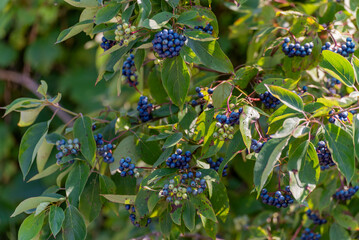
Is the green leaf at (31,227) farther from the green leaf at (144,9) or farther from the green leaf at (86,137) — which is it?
the green leaf at (144,9)

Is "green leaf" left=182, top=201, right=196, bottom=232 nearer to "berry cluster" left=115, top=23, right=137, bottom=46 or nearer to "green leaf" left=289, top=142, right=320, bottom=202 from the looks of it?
"green leaf" left=289, top=142, right=320, bottom=202

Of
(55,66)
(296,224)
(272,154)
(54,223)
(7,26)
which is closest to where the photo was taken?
(272,154)

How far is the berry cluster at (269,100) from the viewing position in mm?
1199

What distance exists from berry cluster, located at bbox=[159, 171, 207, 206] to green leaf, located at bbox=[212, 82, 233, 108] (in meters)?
0.19

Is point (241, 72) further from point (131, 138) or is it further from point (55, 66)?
point (55, 66)

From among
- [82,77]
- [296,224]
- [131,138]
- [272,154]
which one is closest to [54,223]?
[131,138]

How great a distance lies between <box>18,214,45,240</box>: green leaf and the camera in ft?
3.59

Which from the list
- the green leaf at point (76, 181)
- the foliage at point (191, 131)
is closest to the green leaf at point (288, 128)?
the foliage at point (191, 131)

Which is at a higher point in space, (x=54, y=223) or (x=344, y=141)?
(x=344, y=141)

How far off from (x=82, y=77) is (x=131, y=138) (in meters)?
2.04

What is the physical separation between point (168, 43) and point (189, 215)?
408 millimetres

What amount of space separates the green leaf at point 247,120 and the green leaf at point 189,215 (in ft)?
0.74

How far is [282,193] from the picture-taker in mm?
1147

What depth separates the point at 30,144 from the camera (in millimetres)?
1239
